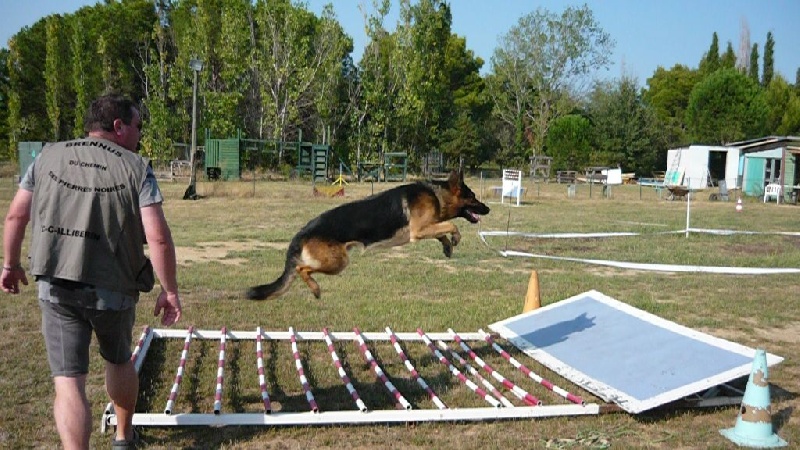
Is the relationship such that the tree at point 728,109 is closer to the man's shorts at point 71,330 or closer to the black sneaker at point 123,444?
the black sneaker at point 123,444

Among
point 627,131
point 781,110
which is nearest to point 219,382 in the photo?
point 627,131

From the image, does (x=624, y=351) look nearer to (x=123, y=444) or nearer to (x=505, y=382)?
(x=505, y=382)

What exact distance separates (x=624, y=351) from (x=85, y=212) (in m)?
5.21

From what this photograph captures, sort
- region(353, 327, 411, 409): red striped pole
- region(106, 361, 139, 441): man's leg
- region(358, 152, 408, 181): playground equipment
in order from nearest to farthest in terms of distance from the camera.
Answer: region(106, 361, 139, 441): man's leg → region(353, 327, 411, 409): red striped pole → region(358, 152, 408, 181): playground equipment

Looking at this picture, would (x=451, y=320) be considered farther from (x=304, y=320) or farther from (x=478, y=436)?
(x=478, y=436)

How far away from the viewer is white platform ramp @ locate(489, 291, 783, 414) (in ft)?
18.6

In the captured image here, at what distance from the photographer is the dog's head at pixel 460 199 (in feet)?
21.9

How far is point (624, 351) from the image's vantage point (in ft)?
21.9

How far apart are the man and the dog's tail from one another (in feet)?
5.46

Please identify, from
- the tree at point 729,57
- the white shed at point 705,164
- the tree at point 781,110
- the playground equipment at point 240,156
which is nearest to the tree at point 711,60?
the tree at point 729,57

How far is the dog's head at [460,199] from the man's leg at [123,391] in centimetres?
346

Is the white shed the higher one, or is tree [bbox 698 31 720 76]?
tree [bbox 698 31 720 76]

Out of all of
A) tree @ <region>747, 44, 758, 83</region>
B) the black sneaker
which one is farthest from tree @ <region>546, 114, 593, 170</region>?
the black sneaker

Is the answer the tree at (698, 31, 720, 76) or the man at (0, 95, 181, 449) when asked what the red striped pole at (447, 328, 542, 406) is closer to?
the man at (0, 95, 181, 449)
